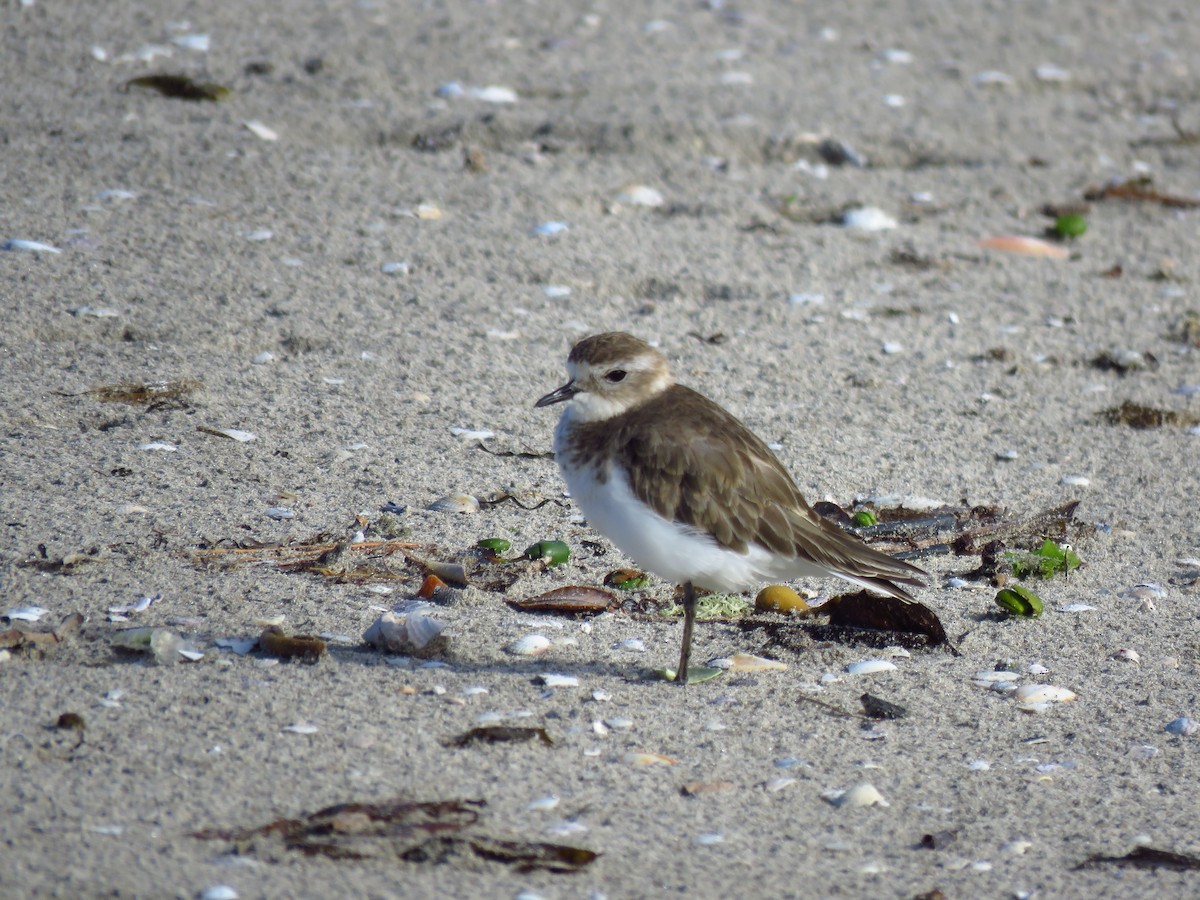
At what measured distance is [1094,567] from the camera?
14.5ft

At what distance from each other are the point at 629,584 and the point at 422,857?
1.55 meters

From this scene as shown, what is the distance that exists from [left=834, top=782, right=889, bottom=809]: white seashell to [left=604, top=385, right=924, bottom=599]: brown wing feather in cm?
68

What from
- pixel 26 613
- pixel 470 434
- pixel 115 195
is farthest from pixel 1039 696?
pixel 115 195

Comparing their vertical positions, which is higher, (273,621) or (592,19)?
(592,19)

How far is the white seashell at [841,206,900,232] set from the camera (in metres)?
6.95

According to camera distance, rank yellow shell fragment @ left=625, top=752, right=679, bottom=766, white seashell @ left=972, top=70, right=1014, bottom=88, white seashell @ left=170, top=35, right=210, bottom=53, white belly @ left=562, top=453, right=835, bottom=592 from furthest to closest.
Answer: white seashell @ left=972, top=70, right=1014, bottom=88 < white seashell @ left=170, top=35, right=210, bottom=53 < white belly @ left=562, top=453, right=835, bottom=592 < yellow shell fragment @ left=625, top=752, right=679, bottom=766

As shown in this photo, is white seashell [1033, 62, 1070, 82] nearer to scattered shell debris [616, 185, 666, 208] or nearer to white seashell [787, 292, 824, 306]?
scattered shell debris [616, 185, 666, 208]

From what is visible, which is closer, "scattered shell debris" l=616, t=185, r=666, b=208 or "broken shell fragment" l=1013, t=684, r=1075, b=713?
"broken shell fragment" l=1013, t=684, r=1075, b=713

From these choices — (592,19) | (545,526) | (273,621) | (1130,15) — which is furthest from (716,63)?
(273,621)

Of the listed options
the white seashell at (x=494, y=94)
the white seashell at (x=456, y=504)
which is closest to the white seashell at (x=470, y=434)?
the white seashell at (x=456, y=504)

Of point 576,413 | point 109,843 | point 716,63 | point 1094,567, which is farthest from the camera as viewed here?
point 716,63

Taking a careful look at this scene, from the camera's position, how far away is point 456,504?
4.50m

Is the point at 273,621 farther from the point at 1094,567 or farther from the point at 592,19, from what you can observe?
the point at 592,19

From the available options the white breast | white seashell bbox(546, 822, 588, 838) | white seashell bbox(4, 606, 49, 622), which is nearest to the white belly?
the white breast
